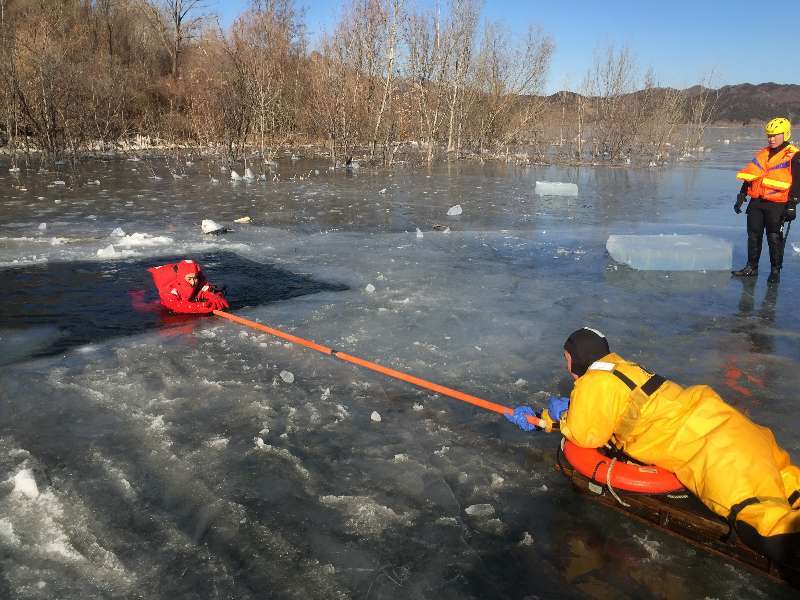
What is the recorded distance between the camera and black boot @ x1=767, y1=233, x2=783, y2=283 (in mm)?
6533

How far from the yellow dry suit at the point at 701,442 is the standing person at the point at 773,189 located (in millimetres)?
4429

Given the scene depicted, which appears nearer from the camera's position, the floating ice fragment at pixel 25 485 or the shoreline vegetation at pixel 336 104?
the floating ice fragment at pixel 25 485

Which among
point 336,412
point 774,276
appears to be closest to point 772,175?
point 774,276

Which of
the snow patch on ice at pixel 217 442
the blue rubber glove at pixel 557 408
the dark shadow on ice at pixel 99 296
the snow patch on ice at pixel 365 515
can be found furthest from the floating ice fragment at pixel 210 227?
the blue rubber glove at pixel 557 408

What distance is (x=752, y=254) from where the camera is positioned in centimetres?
677

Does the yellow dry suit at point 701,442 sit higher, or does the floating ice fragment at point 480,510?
the yellow dry suit at point 701,442

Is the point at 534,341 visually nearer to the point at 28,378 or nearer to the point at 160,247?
the point at 28,378

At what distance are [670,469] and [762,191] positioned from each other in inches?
197

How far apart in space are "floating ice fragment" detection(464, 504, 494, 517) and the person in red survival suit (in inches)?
138

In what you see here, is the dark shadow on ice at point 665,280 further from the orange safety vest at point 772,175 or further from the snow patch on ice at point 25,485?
the snow patch on ice at point 25,485

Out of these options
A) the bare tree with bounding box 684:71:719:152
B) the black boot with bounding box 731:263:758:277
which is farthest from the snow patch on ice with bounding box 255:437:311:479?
the bare tree with bounding box 684:71:719:152

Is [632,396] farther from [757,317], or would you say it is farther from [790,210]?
[790,210]

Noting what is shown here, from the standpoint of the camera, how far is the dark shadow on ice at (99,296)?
16.1 ft

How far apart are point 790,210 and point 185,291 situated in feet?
20.5
